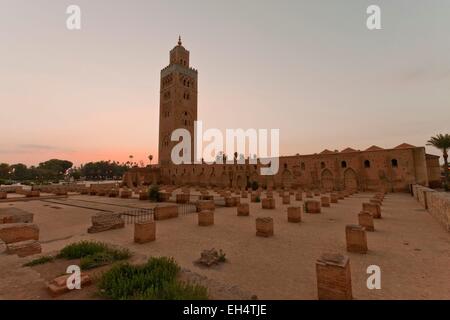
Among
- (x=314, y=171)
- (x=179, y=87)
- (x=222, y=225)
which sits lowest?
(x=222, y=225)

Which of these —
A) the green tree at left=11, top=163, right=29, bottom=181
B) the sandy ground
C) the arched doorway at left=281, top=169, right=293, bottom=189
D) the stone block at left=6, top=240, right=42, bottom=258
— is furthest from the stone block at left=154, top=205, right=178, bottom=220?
the green tree at left=11, top=163, right=29, bottom=181

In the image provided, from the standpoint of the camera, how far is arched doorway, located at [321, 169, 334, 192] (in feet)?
105

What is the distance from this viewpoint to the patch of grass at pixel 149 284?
124 inches

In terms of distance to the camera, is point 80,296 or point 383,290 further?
point 383,290

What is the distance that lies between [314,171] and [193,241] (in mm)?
30125

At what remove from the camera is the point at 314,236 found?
8070 mm

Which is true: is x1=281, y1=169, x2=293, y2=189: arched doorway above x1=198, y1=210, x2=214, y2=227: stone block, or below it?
above

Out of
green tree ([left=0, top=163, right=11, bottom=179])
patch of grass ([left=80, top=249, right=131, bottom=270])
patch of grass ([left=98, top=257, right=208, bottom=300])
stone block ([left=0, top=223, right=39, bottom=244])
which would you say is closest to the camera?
patch of grass ([left=98, top=257, right=208, bottom=300])

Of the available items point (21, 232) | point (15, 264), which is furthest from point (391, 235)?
point (21, 232)

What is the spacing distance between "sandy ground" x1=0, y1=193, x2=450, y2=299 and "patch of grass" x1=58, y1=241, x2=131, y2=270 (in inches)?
30.8

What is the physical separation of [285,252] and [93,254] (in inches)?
202

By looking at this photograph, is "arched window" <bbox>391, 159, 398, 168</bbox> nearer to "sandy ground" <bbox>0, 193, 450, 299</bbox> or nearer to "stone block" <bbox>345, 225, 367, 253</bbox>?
"sandy ground" <bbox>0, 193, 450, 299</bbox>
